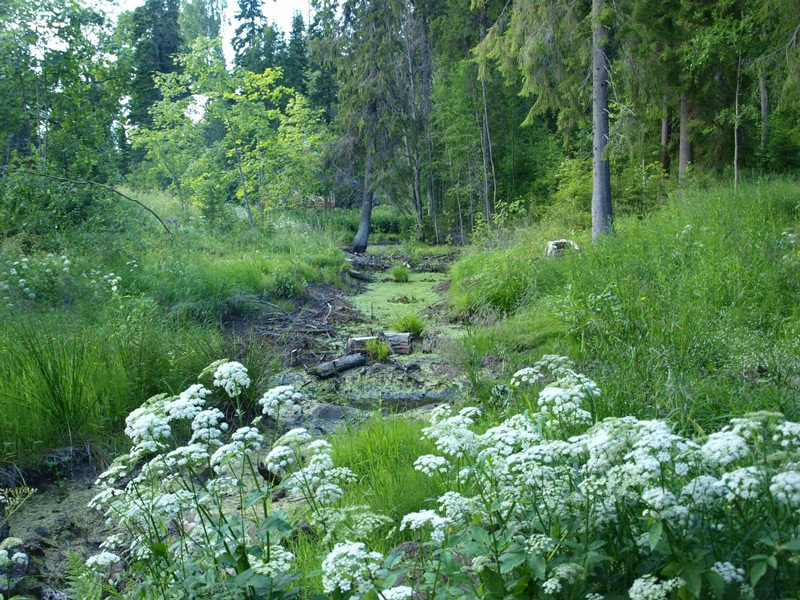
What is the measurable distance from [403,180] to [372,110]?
223 centimetres

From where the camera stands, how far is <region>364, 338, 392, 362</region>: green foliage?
22.7 ft

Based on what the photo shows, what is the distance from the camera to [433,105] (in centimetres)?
2645

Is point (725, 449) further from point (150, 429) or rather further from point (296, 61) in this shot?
point (296, 61)

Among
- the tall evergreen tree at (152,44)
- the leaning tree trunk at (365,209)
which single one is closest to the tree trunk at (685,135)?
the leaning tree trunk at (365,209)

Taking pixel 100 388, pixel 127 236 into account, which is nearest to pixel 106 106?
pixel 127 236

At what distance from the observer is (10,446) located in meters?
3.96

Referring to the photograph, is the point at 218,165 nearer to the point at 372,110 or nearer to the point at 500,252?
the point at 372,110

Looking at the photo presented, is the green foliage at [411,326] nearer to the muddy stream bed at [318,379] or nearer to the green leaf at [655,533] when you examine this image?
the muddy stream bed at [318,379]

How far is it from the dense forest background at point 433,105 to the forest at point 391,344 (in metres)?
0.09

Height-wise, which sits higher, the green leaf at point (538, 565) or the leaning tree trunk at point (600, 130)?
the leaning tree trunk at point (600, 130)

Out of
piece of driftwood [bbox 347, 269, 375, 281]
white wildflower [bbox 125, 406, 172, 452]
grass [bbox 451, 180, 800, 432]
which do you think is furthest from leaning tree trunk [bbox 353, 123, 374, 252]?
white wildflower [bbox 125, 406, 172, 452]

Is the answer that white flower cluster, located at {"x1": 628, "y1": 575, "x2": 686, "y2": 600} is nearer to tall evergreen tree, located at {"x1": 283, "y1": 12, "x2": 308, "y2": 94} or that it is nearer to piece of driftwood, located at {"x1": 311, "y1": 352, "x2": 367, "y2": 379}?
piece of driftwood, located at {"x1": 311, "y1": 352, "x2": 367, "y2": 379}

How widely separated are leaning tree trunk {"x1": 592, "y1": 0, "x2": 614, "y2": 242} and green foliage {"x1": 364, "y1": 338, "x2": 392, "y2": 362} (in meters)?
3.96

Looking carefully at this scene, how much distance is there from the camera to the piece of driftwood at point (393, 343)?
23.7 ft
